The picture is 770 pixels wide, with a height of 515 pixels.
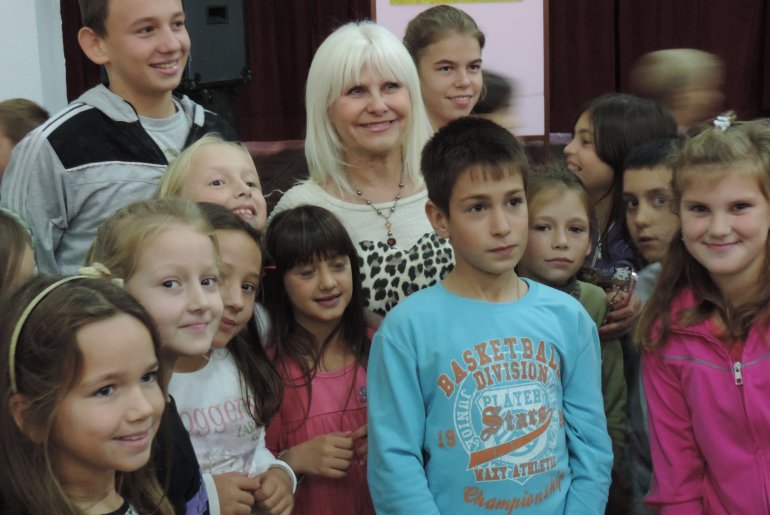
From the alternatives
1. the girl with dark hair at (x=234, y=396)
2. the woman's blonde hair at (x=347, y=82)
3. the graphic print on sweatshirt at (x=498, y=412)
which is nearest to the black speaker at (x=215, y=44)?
the woman's blonde hair at (x=347, y=82)

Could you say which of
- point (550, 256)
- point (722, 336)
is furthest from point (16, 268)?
point (722, 336)

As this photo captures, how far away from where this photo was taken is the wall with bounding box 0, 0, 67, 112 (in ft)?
16.3

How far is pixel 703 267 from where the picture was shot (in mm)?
2227

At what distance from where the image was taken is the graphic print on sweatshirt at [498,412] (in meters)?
2.03

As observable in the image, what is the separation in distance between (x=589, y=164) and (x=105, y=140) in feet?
4.86

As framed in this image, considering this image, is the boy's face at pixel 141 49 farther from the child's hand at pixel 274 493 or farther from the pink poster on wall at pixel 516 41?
the pink poster on wall at pixel 516 41

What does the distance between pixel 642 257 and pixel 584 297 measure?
1.17 feet

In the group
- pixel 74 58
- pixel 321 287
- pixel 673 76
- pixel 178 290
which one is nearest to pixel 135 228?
pixel 178 290

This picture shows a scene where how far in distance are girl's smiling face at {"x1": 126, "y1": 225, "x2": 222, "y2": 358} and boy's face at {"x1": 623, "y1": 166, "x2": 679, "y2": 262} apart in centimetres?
129

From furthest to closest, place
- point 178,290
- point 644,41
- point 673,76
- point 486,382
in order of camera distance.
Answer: point 644,41
point 673,76
point 486,382
point 178,290

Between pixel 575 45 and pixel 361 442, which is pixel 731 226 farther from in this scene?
pixel 575 45

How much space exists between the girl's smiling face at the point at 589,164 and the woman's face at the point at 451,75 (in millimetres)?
350

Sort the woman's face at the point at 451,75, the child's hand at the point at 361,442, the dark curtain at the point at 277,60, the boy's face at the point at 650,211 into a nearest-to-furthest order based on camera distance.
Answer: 1. the child's hand at the point at 361,442
2. the boy's face at the point at 650,211
3. the woman's face at the point at 451,75
4. the dark curtain at the point at 277,60

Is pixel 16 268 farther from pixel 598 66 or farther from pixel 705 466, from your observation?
pixel 598 66
